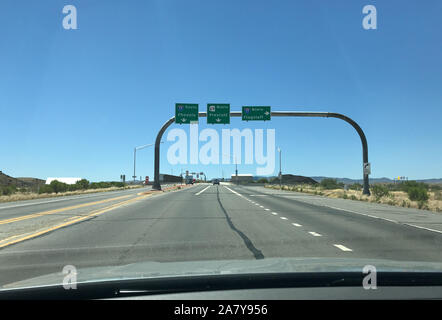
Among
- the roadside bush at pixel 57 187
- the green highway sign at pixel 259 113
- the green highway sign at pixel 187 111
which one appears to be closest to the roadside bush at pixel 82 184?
the roadside bush at pixel 57 187

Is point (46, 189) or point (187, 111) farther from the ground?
point (187, 111)

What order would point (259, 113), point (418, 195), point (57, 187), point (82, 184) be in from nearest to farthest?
1. point (418, 195)
2. point (259, 113)
3. point (57, 187)
4. point (82, 184)

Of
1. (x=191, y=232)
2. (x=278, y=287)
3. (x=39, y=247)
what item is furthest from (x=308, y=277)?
(x=191, y=232)

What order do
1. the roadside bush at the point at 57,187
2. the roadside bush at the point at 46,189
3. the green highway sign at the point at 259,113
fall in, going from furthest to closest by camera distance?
the roadside bush at the point at 57,187 < the roadside bush at the point at 46,189 < the green highway sign at the point at 259,113

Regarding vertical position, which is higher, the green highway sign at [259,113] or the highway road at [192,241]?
the green highway sign at [259,113]

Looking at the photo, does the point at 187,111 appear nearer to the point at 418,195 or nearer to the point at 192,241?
the point at 418,195

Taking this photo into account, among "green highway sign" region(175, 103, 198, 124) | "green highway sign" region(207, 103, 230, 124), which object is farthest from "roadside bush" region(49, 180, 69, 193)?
"green highway sign" region(207, 103, 230, 124)

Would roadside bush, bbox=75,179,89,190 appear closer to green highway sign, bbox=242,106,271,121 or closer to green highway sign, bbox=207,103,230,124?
green highway sign, bbox=207,103,230,124

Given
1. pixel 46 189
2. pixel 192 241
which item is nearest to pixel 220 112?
pixel 46 189

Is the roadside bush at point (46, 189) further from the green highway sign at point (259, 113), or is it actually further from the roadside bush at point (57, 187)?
the green highway sign at point (259, 113)

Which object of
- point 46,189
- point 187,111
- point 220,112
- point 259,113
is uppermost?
point 187,111

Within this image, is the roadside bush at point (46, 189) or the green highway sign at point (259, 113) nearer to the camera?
the green highway sign at point (259, 113)

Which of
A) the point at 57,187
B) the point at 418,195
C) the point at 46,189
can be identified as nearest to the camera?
the point at 418,195
